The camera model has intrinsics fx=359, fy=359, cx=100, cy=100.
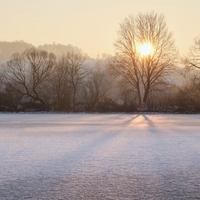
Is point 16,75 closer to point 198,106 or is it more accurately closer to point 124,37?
point 124,37

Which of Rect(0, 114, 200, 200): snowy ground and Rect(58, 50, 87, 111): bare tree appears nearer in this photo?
Rect(0, 114, 200, 200): snowy ground

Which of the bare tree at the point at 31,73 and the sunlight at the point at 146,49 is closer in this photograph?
the sunlight at the point at 146,49

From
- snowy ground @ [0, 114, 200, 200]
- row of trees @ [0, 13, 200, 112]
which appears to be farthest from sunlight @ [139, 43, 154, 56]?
snowy ground @ [0, 114, 200, 200]

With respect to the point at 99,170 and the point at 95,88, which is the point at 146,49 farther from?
the point at 99,170

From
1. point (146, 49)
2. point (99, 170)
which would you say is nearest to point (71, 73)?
point (146, 49)

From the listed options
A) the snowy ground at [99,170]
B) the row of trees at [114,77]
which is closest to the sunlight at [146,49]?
the row of trees at [114,77]

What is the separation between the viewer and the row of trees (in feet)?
125

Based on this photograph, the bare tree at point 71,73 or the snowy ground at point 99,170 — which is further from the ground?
the bare tree at point 71,73

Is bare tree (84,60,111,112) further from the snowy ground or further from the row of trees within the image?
the snowy ground

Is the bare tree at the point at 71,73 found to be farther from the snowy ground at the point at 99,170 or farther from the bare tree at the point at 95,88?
the snowy ground at the point at 99,170

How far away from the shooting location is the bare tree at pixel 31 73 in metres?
44.0

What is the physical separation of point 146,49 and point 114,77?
16.6ft

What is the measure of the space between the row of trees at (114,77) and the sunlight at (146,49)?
0.61ft

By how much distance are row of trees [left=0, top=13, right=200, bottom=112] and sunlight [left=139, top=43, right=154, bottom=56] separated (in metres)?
0.18
